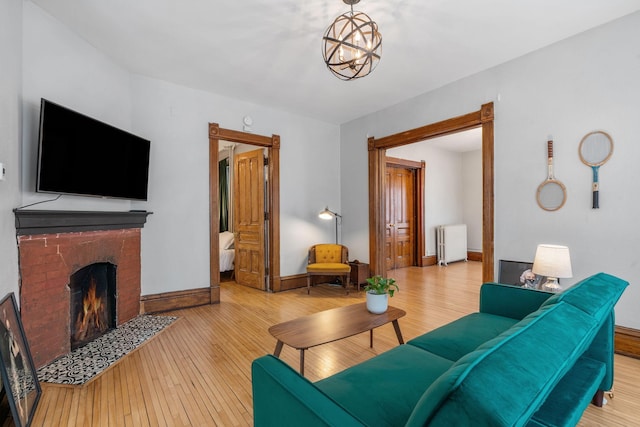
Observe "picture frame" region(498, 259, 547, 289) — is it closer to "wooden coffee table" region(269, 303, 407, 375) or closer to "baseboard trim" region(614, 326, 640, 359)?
"baseboard trim" region(614, 326, 640, 359)

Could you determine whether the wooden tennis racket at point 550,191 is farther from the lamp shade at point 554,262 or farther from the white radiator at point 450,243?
the white radiator at point 450,243

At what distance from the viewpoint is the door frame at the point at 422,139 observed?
349 centimetres

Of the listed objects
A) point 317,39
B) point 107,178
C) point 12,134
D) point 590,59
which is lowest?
point 107,178

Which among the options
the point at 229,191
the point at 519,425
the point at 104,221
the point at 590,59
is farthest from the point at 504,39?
the point at 229,191

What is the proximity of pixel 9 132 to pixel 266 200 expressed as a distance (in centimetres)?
303

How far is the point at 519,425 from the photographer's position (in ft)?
2.05

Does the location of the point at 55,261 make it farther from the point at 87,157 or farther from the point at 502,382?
the point at 502,382

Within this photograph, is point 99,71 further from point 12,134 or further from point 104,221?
point 104,221

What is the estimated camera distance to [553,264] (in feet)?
8.27

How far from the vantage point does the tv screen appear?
2295 millimetres

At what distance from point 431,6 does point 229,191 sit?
5.44m

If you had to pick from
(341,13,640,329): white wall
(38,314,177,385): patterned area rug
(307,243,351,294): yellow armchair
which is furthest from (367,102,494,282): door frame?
(38,314,177,385): patterned area rug

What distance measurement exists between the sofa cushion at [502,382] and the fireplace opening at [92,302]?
3167mm

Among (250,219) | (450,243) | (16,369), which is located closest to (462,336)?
(16,369)
